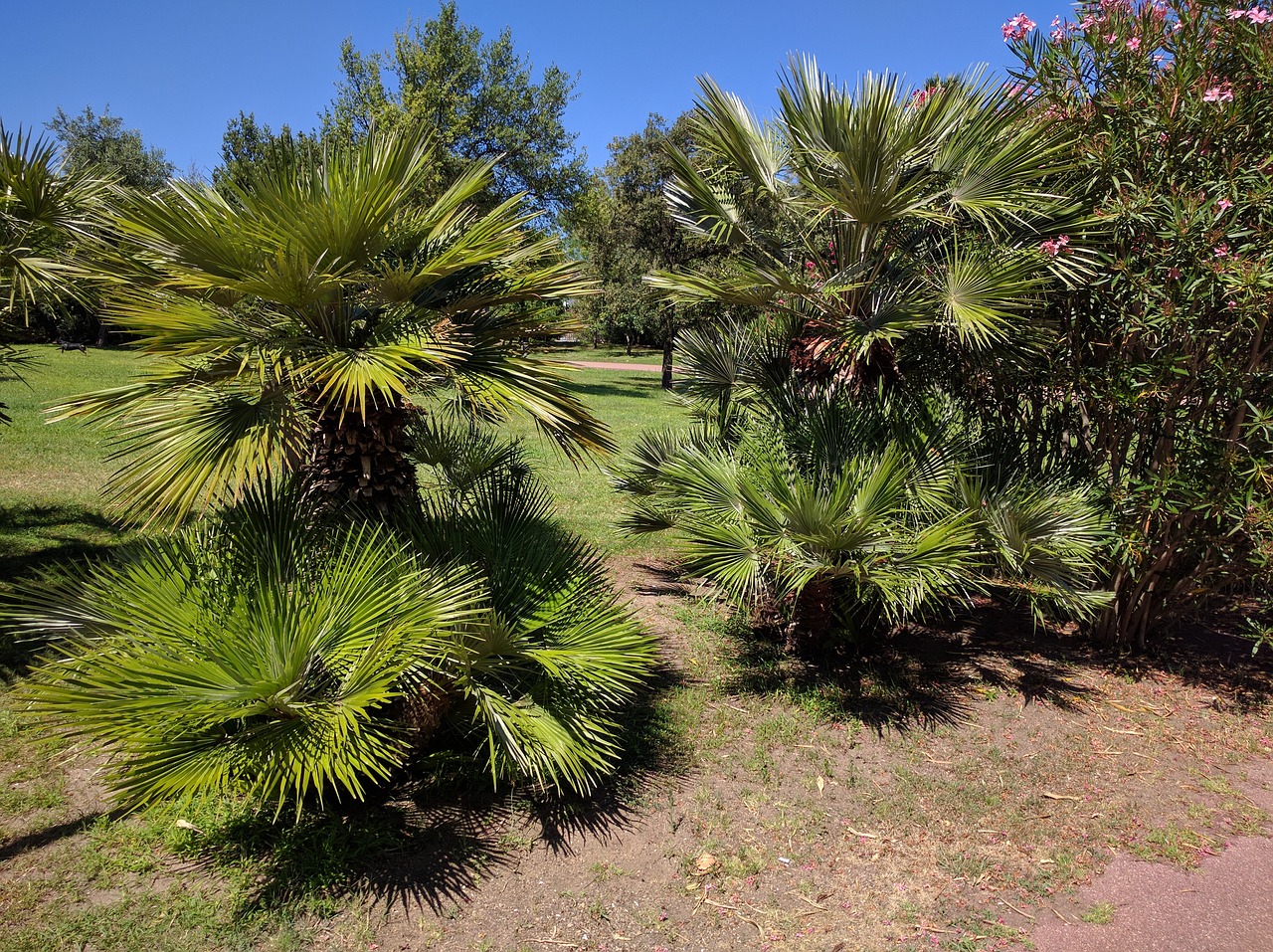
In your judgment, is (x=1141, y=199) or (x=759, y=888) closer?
(x=759, y=888)

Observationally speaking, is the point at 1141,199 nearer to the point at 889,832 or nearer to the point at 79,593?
the point at 889,832

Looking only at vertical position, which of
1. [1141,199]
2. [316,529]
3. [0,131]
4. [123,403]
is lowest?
[316,529]

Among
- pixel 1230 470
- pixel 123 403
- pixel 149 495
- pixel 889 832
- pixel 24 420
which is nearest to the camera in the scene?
pixel 149 495

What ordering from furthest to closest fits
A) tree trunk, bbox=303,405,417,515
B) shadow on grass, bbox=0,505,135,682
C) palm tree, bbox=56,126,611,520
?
shadow on grass, bbox=0,505,135,682, tree trunk, bbox=303,405,417,515, palm tree, bbox=56,126,611,520

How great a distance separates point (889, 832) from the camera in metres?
3.66

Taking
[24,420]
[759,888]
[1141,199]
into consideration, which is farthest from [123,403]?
[24,420]

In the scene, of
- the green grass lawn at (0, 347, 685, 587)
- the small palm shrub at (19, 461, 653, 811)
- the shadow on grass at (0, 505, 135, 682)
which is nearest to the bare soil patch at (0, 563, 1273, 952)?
the small palm shrub at (19, 461, 653, 811)

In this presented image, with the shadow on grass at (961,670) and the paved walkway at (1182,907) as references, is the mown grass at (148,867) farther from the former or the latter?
the paved walkway at (1182,907)

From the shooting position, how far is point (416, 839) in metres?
3.44

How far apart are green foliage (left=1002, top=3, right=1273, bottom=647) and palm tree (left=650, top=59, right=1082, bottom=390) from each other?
32 centimetres

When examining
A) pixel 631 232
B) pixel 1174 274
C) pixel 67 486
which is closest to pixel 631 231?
pixel 631 232

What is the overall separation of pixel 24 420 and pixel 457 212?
37.3 ft

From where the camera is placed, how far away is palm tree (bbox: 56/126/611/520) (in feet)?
9.99

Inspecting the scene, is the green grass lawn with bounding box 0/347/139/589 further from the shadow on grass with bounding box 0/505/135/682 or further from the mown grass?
the mown grass
